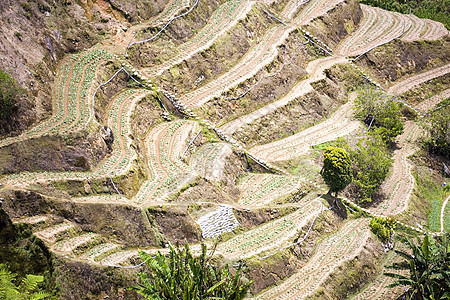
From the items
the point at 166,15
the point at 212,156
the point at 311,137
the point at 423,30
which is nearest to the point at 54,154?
the point at 212,156

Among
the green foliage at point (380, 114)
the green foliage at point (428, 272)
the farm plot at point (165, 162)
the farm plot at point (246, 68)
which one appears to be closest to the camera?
the green foliage at point (428, 272)

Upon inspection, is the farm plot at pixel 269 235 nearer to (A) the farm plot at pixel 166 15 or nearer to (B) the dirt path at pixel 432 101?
(A) the farm plot at pixel 166 15

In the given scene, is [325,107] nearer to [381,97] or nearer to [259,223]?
[381,97]

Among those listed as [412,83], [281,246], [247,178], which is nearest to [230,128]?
[247,178]

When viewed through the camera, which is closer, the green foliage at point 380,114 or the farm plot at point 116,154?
the farm plot at point 116,154

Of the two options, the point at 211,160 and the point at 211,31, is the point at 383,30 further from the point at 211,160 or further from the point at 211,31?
the point at 211,160

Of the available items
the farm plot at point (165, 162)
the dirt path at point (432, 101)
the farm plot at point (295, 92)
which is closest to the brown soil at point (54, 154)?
the farm plot at point (165, 162)

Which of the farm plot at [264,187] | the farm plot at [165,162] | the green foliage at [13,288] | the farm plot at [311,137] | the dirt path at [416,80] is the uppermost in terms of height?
the green foliage at [13,288]
